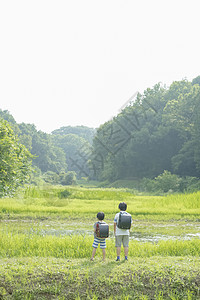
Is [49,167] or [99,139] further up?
[99,139]

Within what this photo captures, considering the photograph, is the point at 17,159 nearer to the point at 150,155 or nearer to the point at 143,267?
the point at 143,267

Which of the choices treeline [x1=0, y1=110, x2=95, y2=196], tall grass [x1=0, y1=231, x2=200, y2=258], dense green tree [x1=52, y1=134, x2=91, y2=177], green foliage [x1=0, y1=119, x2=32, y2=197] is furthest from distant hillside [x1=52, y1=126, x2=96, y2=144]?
tall grass [x1=0, y1=231, x2=200, y2=258]

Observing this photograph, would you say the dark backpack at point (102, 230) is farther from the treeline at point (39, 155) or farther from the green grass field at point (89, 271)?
the treeline at point (39, 155)

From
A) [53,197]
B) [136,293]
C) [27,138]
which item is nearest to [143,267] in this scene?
[136,293]

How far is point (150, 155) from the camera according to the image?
181ft

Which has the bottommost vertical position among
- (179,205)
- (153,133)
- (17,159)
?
(179,205)

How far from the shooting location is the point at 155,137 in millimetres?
52281

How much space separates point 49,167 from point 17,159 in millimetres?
72425

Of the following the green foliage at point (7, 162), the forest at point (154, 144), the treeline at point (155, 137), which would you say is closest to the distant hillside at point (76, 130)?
the forest at point (154, 144)

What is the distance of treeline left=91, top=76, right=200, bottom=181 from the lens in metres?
46.1

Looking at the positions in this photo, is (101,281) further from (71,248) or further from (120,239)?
(71,248)

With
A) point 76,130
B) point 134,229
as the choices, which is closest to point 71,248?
point 134,229

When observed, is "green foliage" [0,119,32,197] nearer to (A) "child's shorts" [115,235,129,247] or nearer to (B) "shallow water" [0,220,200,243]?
(B) "shallow water" [0,220,200,243]

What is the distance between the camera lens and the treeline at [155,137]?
4609 cm
